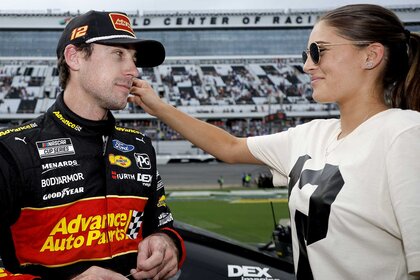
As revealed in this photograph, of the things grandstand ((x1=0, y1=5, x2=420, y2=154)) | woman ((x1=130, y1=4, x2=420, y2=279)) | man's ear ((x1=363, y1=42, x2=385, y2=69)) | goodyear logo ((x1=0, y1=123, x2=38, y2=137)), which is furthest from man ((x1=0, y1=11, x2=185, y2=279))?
grandstand ((x1=0, y1=5, x2=420, y2=154))

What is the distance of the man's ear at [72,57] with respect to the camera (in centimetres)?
219

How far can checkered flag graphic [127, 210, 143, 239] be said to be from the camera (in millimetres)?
2152

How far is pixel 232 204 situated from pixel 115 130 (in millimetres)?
10444

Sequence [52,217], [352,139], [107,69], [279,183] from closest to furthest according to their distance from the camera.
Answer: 1. [352,139]
2. [52,217]
3. [107,69]
4. [279,183]

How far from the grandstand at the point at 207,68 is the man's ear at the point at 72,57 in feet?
104

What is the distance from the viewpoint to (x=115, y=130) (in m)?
2.28

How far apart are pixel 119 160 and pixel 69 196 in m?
0.31

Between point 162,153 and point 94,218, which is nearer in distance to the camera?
point 94,218

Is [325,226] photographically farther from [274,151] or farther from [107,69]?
[107,69]

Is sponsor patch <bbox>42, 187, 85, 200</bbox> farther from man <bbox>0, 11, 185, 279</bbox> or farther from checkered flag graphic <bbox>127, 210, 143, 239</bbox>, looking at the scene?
checkered flag graphic <bbox>127, 210, 143, 239</bbox>

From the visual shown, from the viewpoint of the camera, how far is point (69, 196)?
6.43ft

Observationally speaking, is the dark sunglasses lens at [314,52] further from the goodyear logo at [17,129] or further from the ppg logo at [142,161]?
the goodyear logo at [17,129]

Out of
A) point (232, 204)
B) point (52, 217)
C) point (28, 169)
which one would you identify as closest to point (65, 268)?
point (52, 217)

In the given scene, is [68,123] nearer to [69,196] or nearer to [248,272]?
[69,196]
